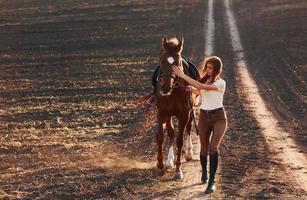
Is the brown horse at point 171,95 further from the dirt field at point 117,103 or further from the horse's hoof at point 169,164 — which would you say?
the dirt field at point 117,103

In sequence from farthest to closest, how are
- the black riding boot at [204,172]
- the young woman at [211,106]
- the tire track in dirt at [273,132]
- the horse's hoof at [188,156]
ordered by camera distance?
1. the horse's hoof at [188,156]
2. the tire track in dirt at [273,132]
3. the black riding boot at [204,172]
4. the young woman at [211,106]

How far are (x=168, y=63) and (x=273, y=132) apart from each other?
5617mm

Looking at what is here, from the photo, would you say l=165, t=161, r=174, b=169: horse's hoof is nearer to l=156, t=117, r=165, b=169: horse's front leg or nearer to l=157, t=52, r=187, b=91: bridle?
l=156, t=117, r=165, b=169: horse's front leg

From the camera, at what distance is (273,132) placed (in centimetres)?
1437

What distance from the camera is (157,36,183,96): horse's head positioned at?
31.2 feet

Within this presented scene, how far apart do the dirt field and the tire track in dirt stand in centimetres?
20

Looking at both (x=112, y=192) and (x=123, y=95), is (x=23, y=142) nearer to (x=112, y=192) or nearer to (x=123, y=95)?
(x=112, y=192)

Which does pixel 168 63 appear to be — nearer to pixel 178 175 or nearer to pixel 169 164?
pixel 178 175

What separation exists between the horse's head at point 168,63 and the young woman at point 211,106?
13 cm

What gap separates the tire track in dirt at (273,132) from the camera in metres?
11.1

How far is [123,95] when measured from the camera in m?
19.1

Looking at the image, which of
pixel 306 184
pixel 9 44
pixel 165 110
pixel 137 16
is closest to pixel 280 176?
pixel 306 184

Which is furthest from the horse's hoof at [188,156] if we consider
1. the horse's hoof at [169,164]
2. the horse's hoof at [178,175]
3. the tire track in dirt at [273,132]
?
the tire track in dirt at [273,132]

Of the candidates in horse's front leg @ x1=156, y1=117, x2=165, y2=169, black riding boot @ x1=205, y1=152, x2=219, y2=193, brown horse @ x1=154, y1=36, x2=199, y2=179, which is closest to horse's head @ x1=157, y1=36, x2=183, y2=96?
brown horse @ x1=154, y1=36, x2=199, y2=179
